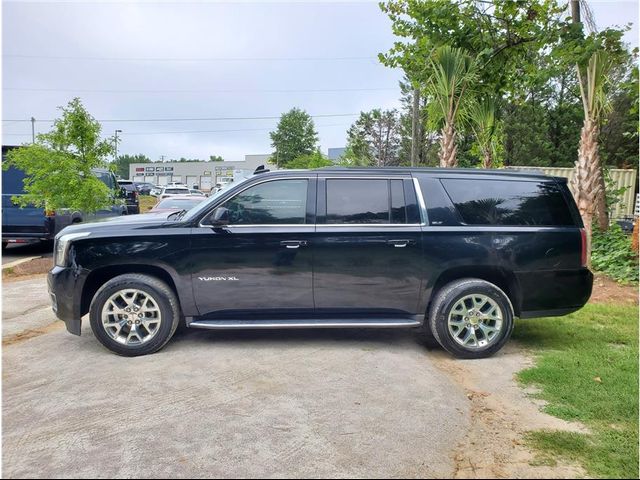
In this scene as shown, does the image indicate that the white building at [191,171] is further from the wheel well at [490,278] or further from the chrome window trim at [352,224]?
the wheel well at [490,278]

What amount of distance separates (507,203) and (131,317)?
12.8 feet

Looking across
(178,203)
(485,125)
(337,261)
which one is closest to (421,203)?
(337,261)

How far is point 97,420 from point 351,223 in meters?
2.77

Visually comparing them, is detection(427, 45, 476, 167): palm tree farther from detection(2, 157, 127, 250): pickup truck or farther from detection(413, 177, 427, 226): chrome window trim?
detection(2, 157, 127, 250): pickup truck

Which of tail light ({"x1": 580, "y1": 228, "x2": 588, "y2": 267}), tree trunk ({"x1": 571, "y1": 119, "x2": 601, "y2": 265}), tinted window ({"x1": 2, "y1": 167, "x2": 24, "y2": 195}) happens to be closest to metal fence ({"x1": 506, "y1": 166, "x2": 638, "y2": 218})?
tree trunk ({"x1": 571, "y1": 119, "x2": 601, "y2": 265})

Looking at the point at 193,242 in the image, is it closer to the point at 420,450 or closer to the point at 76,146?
the point at 420,450

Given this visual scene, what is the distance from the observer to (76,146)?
9.88m

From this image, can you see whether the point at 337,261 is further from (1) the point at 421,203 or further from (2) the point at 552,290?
(2) the point at 552,290

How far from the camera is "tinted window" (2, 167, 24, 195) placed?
11.0m

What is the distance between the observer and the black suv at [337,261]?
4867 millimetres

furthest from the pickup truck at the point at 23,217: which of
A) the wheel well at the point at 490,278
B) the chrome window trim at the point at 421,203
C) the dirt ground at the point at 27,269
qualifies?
the wheel well at the point at 490,278

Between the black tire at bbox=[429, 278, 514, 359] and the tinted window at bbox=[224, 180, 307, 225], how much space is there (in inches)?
63.3

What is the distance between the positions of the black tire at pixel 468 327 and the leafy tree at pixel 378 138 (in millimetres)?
34217

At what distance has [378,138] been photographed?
40344 millimetres
